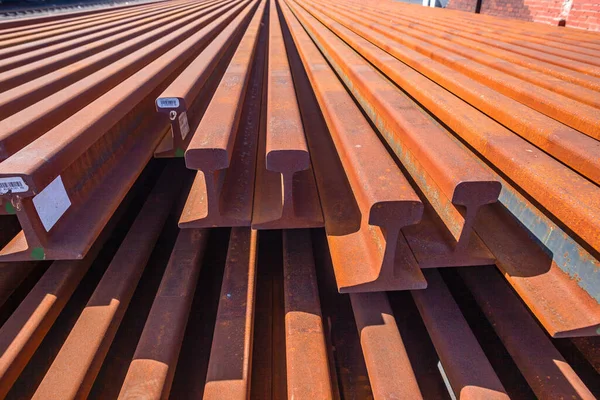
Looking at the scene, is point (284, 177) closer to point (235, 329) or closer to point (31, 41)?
point (235, 329)

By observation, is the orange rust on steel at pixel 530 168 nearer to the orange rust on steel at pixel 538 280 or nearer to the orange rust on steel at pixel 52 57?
the orange rust on steel at pixel 538 280

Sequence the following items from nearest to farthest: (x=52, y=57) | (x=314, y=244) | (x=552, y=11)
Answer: (x=314, y=244) → (x=52, y=57) → (x=552, y=11)

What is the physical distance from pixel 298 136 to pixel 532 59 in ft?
7.38

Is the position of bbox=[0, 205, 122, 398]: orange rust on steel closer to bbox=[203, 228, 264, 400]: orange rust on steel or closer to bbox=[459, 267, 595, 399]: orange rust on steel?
bbox=[203, 228, 264, 400]: orange rust on steel

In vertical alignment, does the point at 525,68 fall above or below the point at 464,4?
below

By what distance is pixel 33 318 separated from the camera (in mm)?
1420

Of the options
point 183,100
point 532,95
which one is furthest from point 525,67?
point 183,100

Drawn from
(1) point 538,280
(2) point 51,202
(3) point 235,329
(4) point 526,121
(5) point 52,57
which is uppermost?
(5) point 52,57

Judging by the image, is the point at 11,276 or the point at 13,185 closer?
the point at 13,185

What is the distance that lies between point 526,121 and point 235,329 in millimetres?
1418

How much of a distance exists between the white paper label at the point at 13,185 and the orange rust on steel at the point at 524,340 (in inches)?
63.1

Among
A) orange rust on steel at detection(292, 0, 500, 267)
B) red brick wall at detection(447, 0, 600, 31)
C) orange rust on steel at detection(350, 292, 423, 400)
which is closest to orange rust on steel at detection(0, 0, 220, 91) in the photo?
orange rust on steel at detection(292, 0, 500, 267)

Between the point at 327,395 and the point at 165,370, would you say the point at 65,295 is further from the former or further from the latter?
the point at 327,395

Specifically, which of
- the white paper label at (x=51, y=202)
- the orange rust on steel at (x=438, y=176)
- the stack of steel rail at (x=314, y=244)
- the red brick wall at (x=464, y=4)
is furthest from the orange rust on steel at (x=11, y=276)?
the red brick wall at (x=464, y=4)
